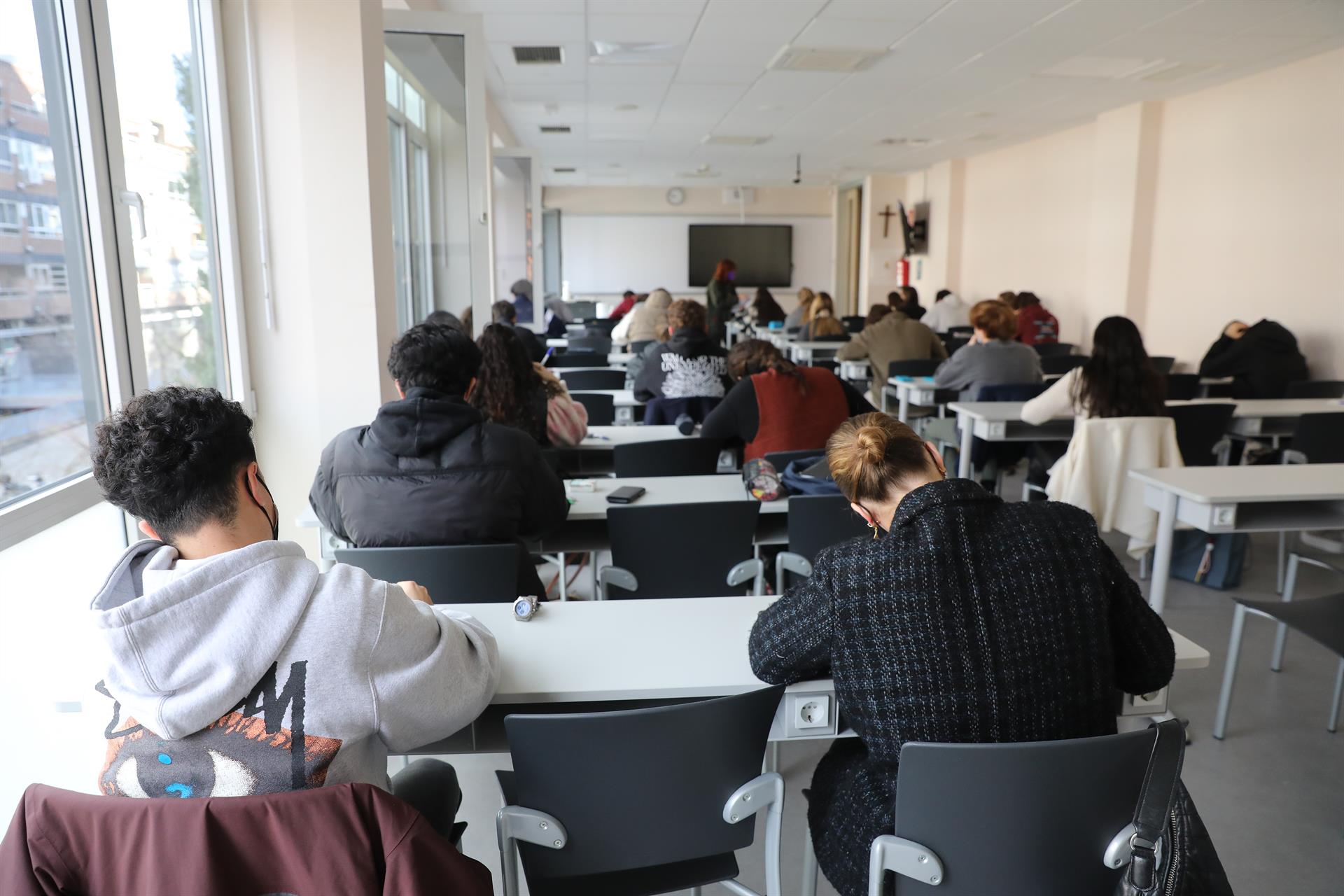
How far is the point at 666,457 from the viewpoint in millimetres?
3523

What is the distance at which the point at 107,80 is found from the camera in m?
2.41

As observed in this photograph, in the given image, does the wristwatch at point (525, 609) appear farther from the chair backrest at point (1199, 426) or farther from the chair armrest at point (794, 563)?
the chair backrest at point (1199, 426)

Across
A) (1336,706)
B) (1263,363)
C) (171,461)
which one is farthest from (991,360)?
(171,461)

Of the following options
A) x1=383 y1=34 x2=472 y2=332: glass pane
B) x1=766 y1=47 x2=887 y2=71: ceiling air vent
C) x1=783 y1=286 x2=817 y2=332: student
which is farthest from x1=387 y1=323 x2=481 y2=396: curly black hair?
x1=783 y1=286 x2=817 y2=332: student

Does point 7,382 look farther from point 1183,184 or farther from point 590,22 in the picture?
point 1183,184

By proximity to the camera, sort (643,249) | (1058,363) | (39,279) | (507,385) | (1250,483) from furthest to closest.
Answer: (643,249) → (1058,363) → (507,385) → (1250,483) → (39,279)

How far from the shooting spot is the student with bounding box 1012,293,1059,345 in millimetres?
9125

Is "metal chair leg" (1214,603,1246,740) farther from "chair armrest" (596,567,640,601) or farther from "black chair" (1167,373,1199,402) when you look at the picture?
"black chair" (1167,373,1199,402)

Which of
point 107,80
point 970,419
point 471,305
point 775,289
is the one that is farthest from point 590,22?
point 775,289

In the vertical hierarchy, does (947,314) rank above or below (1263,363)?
above

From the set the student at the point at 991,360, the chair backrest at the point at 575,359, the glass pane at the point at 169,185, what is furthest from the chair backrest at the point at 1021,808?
the chair backrest at the point at 575,359

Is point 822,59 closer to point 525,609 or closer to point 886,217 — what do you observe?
point 525,609

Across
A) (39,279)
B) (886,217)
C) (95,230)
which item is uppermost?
(886,217)

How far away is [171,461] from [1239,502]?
3047 mm
